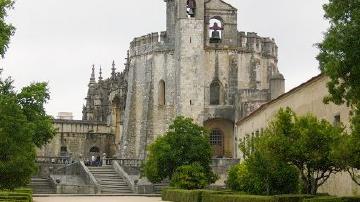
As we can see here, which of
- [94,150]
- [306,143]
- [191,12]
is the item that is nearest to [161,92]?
[191,12]

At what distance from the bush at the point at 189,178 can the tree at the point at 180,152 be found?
1317 millimetres

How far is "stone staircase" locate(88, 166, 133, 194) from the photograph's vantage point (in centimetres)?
5134

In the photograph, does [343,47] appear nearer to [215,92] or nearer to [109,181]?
[109,181]

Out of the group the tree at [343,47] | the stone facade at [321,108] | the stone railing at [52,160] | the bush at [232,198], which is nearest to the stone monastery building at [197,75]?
the stone railing at [52,160]

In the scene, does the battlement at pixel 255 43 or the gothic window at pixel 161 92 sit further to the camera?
the battlement at pixel 255 43

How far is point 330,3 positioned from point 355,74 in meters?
1.96

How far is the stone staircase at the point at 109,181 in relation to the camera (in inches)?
2021

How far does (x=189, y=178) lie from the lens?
43188 mm

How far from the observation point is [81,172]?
2231 inches

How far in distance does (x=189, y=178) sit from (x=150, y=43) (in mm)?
31443

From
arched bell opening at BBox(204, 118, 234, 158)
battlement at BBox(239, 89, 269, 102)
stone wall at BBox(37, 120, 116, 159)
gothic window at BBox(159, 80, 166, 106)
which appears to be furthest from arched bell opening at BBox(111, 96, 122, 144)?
battlement at BBox(239, 89, 269, 102)

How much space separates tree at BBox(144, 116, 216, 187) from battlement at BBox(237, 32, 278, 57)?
26.7m

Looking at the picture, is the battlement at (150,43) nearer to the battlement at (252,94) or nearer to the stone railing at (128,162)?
the battlement at (252,94)

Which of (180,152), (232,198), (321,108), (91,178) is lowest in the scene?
(232,198)
